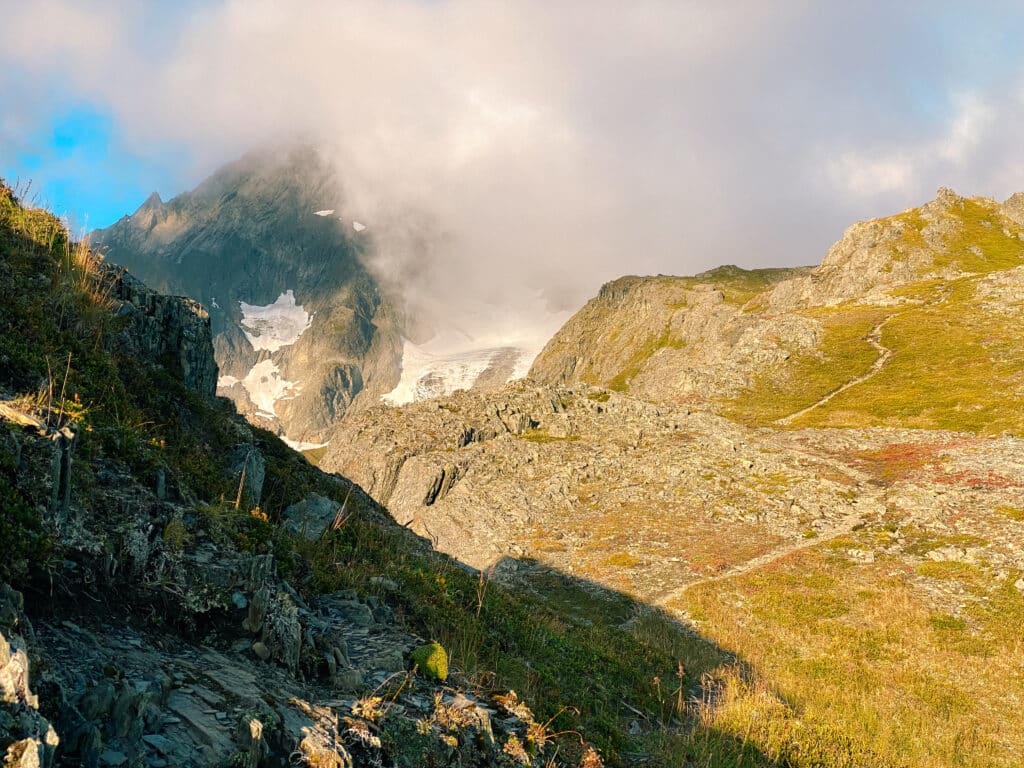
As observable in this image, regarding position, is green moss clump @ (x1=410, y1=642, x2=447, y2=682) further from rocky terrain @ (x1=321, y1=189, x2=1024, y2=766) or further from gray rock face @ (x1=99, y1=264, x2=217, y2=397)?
gray rock face @ (x1=99, y1=264, x2=217, y2=397)

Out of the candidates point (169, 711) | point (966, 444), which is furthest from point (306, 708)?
point (966, 444)

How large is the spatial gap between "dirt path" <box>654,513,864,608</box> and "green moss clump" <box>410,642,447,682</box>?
29131mm

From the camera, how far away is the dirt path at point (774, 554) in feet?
117

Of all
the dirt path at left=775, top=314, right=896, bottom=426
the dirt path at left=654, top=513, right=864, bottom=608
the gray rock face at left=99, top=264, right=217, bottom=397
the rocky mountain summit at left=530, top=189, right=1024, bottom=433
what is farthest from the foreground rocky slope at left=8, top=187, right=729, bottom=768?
the dirt path at left=775, top=314, right=896, bottom=426

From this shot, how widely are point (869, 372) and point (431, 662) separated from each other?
387 ft

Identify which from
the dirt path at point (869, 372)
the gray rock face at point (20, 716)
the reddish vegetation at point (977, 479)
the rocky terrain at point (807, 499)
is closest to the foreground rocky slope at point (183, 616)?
the gray rock face at point (20, 716)

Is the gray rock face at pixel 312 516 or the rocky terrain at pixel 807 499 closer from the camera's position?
the gray rock face at pixel 312 516

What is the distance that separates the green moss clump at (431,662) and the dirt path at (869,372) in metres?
90.4

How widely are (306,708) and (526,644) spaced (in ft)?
28.0

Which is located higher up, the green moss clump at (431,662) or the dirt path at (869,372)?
the dirt path at (869,372)

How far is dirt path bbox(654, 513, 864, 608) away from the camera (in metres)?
35.8

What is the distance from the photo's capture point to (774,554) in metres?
41.0

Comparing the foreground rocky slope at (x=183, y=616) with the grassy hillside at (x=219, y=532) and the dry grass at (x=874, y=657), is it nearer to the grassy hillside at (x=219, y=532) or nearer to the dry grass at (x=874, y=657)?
the grassy hillside at (x=219, y=532)

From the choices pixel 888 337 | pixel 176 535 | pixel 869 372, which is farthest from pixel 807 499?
pixel 888 337
